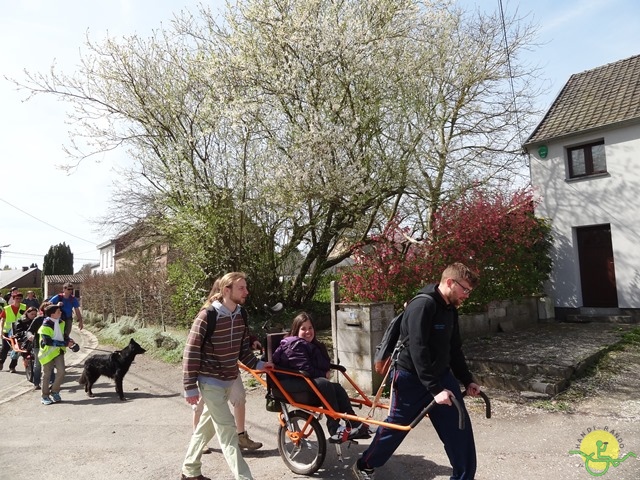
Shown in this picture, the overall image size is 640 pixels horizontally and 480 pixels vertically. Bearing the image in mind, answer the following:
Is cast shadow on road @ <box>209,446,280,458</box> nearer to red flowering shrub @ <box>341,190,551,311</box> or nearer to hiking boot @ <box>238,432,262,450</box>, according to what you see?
hiking boot @ <box>238,432,262,450</box>

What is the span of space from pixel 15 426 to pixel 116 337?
354 inches

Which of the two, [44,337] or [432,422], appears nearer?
[432,422]

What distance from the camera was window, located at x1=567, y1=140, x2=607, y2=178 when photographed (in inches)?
535

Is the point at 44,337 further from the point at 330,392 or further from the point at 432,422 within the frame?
the point at 432,422

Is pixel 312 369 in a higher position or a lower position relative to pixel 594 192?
lower

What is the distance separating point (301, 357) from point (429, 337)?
1.54 meters

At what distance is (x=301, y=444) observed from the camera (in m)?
4.37

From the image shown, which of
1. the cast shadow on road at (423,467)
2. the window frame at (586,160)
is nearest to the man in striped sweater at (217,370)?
the cast shadow on road at (423,467)

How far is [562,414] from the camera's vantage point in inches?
218

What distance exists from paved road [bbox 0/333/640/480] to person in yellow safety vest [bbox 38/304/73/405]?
0.38m

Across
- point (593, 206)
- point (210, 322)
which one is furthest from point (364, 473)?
point (593, 206)

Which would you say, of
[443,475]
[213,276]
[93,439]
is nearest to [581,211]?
[213,276]

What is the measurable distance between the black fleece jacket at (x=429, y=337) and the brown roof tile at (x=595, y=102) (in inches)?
496

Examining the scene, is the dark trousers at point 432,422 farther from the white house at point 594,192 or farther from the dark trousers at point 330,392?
the white house at point 594,192
